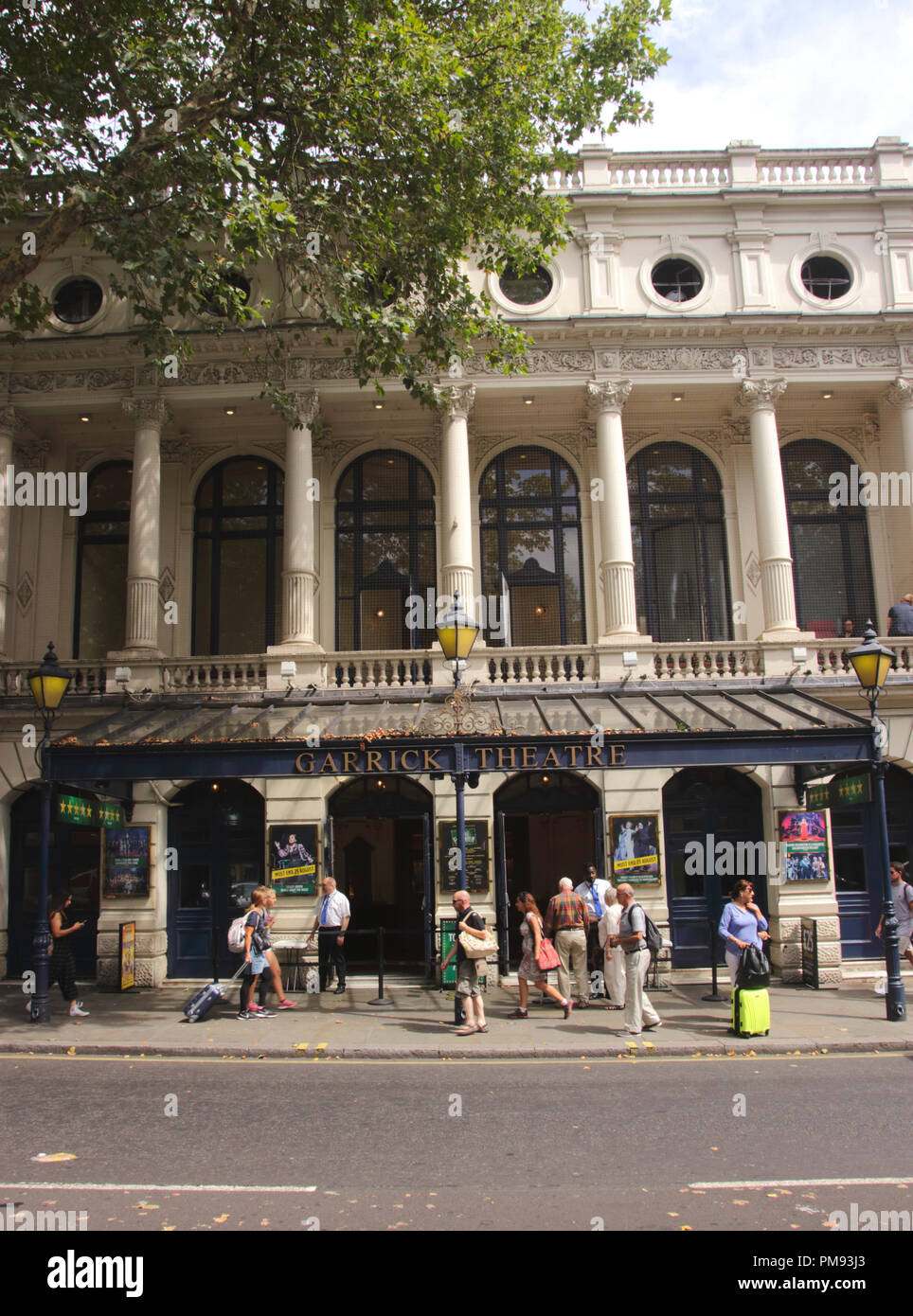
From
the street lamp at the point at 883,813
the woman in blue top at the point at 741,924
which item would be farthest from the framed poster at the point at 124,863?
the street lamp at the point at 883,813

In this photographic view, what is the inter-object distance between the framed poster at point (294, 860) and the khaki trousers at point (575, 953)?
4.97 m

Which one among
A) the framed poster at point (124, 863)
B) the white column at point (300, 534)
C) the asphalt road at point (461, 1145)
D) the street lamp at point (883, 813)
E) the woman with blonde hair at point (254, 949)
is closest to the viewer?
the asphalt road at point (461, 1145)

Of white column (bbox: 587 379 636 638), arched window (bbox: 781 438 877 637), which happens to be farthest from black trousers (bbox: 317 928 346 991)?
arched window (bbox: 781 438 877 637)

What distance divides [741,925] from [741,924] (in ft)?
0.04

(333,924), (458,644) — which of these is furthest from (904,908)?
(333,924)

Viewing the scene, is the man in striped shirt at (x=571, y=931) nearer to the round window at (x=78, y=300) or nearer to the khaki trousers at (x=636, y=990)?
the khaki trousers at (x=636, y=990)

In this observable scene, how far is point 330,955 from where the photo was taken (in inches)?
639

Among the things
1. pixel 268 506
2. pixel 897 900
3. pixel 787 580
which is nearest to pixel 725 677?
pixel 787 580

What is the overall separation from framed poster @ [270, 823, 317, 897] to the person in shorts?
17.3ft

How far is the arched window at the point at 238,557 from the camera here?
21.5 m

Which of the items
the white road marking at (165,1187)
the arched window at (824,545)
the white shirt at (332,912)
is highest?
the arched window at (824,545)

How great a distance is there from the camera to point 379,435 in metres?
21.9

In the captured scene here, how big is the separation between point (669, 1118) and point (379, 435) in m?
16.6

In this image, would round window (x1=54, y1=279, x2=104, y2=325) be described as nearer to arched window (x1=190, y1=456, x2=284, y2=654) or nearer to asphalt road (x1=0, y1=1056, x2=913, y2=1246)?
arched window (x1=190, y1=456, x2=284, y2=654)
